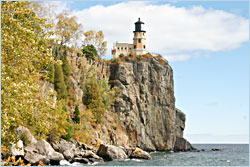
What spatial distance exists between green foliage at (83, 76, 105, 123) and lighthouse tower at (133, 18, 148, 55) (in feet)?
96.2

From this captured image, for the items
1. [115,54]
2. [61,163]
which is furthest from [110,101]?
[61,163]

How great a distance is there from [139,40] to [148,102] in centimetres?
1976

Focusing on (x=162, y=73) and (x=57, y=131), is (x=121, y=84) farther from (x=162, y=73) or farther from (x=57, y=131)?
(x=57, y=131)

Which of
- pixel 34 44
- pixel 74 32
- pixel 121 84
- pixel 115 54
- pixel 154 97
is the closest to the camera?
pixel 34 44

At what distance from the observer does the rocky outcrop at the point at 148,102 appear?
76812mm

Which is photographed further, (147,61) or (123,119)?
(147,61)

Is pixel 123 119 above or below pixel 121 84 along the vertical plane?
below

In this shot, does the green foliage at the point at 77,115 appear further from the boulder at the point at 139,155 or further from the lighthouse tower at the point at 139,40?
the lighthouse tower at the point at 139,40

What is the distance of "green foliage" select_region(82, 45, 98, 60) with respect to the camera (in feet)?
255

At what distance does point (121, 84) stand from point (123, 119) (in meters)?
7.79

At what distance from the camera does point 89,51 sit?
78.2 metres

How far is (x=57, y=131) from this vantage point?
1817 inches

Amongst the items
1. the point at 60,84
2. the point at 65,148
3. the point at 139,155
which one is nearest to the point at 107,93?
the point at 60,84

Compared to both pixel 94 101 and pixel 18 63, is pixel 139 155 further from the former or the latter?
pixel 18 63
